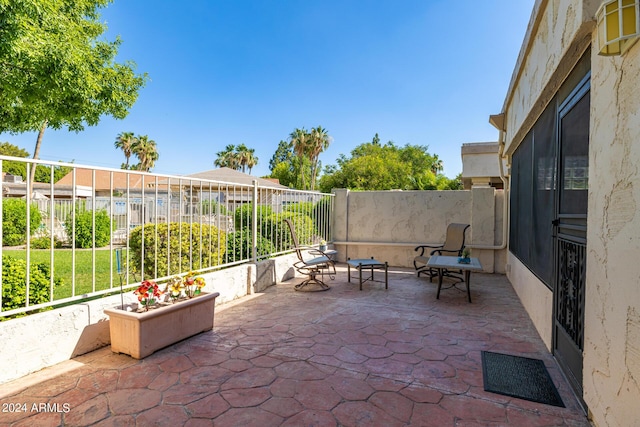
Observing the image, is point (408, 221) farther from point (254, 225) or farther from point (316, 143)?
point (316, 143)

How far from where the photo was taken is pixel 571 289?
8.42 ft

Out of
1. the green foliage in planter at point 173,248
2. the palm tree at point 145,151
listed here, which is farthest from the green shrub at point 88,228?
the palm tree at point 145,151

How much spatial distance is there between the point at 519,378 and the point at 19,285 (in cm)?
406

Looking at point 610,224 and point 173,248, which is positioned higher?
point 610,224

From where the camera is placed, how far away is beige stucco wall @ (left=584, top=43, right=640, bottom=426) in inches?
60.4

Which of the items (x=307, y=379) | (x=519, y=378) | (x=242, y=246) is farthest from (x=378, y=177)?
(x=307, y=379)

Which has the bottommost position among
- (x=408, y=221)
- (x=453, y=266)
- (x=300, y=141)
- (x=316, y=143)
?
(x=453, y=266)

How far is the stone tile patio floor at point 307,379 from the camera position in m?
2.05

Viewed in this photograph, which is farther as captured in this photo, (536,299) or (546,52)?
(536,299)

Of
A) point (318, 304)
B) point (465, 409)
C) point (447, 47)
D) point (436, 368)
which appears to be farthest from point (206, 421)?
point (447, 47)

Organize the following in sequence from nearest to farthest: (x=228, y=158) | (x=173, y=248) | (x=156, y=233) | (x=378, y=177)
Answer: (x=156, y=233)
(x=173, y=248)
(x=378, y=177)
(x=228, y=158)

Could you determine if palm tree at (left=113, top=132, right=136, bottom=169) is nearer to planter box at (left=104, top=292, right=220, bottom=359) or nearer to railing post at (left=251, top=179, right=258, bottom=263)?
railing post at (left=251, top=179, right=258, bottom=263)

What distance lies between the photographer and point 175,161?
3812 cm

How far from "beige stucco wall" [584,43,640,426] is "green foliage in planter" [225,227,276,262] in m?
4.22
